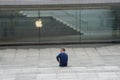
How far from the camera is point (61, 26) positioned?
32531 millimetres

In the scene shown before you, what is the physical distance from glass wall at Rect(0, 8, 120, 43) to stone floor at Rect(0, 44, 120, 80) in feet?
4.13

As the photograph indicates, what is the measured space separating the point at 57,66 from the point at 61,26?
7836 millimetres

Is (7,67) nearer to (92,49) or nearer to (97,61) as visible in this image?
(97,61)

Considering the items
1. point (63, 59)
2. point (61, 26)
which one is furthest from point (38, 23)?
point (63, 59)

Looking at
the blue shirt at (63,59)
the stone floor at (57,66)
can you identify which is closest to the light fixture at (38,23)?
the stone floor at (57,66)

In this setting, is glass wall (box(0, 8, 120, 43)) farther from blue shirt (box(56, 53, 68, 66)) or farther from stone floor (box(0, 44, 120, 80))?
blue shirt (box(56, 53, 68, 66))

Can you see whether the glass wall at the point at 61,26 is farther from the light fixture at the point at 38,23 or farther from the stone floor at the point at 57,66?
the stone floor at the point at 57,66

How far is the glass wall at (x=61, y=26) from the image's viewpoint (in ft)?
105

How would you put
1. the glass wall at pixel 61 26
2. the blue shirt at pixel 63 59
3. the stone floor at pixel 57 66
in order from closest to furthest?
→ the stone floor at pixel 57 66 < the blue shirt at pixel 63 59 < the glass wall at pixel 61 26

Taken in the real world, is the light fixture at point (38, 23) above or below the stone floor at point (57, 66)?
above

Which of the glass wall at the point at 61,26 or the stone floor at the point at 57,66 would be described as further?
the glass wall at the point at 61,26

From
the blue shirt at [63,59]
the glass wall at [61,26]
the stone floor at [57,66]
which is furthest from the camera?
the glass wall at [61,26]

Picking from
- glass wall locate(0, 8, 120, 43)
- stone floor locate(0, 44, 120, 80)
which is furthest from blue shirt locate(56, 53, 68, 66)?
glass wall locate(0, 8, 120, 43)

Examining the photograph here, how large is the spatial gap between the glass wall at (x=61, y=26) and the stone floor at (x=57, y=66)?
4.13 ft
